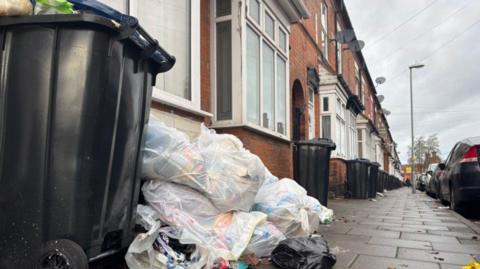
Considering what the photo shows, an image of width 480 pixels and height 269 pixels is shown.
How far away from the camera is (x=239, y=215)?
311 cm

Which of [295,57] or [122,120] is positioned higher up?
[295,57]

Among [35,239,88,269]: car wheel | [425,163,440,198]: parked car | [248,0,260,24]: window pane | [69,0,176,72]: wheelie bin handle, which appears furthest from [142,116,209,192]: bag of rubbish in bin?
[425,163,440,198]: parked car

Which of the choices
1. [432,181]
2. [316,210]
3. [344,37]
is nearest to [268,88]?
[316,210]

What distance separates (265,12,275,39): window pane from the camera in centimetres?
728

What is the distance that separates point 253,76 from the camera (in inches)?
262

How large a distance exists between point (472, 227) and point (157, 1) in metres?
5.14

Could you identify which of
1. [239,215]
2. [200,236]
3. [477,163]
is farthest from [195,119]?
[477,163]

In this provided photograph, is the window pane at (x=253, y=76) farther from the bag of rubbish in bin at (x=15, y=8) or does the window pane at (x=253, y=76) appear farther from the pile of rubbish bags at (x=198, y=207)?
the bag of rubbish in bin at (x=15, y=8)

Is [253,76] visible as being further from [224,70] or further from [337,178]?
[337,178]

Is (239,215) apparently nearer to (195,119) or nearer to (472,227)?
(195,119)

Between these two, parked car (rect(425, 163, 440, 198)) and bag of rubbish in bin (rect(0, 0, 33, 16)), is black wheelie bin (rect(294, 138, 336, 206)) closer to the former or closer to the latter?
bag of rubbish in bin (rect(0, 0, 33, 16))

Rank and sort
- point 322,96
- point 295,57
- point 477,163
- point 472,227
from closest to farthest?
point 472,227 < point 477,163 < point 295,57 < point 322,96

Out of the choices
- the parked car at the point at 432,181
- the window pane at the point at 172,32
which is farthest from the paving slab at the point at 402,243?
the parked car at the point at 432,181

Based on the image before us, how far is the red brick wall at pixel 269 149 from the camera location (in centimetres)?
599
